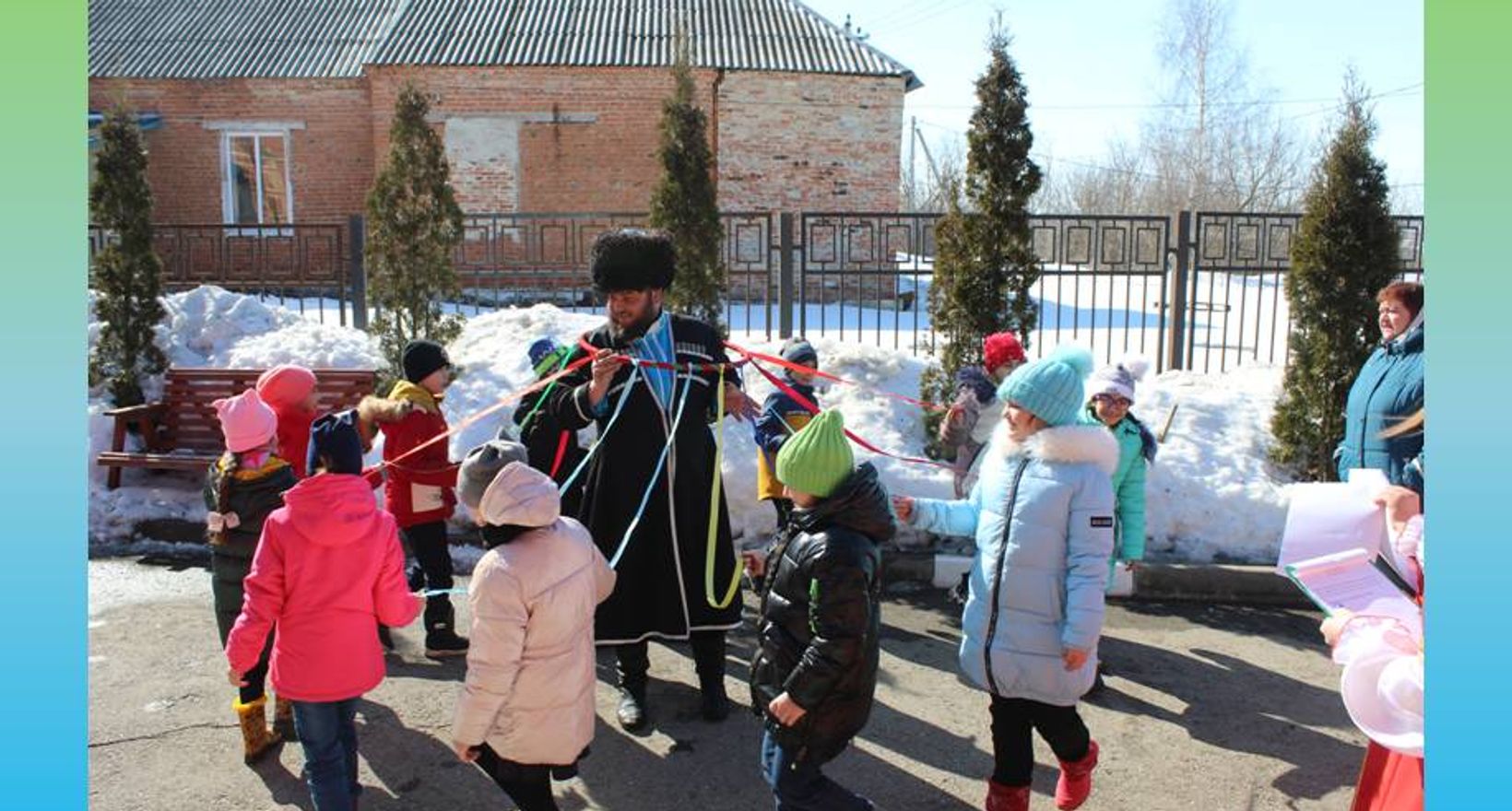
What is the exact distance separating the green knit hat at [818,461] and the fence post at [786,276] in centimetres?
677

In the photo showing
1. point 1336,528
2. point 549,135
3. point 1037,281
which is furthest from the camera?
point 549,135

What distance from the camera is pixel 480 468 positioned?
11.1ft

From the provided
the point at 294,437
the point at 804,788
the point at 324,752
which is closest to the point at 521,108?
the point at 294,437

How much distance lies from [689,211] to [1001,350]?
345 cm

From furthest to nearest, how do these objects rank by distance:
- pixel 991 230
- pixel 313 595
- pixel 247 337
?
pixel 247 337 → pixel 991 230 → pixel 313 595

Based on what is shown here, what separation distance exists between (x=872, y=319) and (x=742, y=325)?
2013 millimetres

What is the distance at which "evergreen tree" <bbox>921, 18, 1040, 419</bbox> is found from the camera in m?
7.69

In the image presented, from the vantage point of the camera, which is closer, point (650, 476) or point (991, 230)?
point (650, 476)

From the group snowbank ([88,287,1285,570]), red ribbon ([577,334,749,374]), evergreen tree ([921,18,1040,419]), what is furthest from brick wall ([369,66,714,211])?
red ribbon ([577,334,749,374])

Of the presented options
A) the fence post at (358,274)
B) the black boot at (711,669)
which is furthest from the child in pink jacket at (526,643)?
the fence post at (358,274)

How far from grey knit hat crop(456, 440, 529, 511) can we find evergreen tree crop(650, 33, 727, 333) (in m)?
4.86

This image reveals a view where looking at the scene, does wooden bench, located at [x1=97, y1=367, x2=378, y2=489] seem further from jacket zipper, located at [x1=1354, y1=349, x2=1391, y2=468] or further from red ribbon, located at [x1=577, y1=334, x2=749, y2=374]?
jacket zipper, located at [x1=1354, y1=349, x2=1391, y2=468]

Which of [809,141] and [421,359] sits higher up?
[809,141]

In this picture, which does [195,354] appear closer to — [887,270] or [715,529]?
[887,270]
